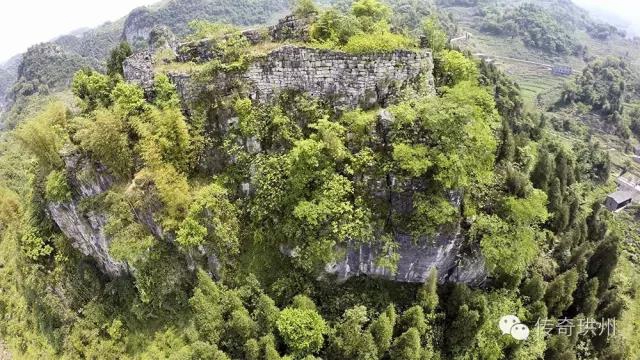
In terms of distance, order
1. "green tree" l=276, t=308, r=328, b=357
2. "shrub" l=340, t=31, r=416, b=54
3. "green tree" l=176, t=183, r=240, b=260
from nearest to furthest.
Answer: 1. "green tree" l=276, t=308, r=328, b=357
2. "shrub" l=340, t=31, r=416, b=54
3. "green tree" l=176, t=183, r=240, b=260

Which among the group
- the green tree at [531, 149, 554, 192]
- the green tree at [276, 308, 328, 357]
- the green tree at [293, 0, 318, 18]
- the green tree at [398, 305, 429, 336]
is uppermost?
the green tree at [293, 0, 318, 18]

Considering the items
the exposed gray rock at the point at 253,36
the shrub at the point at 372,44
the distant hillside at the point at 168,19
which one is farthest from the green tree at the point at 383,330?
the distant hillside at the point at 168,19

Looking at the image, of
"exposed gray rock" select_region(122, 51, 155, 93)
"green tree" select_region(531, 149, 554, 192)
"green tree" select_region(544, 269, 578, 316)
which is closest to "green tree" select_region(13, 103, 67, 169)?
"exposed gray rock" select_region(122, 51, 155, 93)

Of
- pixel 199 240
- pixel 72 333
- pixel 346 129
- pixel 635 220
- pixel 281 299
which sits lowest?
pixel 635 220

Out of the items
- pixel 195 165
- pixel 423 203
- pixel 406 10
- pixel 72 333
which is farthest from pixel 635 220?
pixel 406 10

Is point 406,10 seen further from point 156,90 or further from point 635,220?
point 156,90

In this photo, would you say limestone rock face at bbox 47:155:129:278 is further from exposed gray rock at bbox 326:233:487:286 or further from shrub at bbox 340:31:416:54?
shrub at bbox 340:31:416:54
